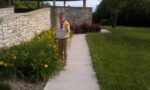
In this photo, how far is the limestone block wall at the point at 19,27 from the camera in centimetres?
1215

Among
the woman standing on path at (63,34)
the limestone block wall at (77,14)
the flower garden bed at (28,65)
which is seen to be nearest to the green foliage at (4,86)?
the flower garden bed at (28,65)

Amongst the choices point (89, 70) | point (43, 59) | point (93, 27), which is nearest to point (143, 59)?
point (89, 70)

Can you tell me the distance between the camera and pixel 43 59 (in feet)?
35.2

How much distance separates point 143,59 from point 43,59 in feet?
16.0

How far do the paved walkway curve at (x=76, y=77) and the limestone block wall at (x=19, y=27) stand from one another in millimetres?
1823

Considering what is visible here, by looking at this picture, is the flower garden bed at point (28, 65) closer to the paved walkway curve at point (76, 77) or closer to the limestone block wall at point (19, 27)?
the paved walkway curve at point (76, 77)

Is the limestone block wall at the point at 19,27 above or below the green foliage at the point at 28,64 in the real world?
above

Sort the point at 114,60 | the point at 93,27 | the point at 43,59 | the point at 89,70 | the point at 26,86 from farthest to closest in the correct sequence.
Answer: the point at 93,27 → the point at 114,60 → the point at 89,70 → the point at 43,59 → the point at 26,86

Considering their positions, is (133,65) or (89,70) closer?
(89,70)

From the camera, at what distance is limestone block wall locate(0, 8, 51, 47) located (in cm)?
1215

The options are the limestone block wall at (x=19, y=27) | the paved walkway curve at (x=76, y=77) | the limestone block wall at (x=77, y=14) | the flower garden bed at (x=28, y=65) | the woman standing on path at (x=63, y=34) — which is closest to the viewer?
the paved walkway curve at (x=76, y=77)

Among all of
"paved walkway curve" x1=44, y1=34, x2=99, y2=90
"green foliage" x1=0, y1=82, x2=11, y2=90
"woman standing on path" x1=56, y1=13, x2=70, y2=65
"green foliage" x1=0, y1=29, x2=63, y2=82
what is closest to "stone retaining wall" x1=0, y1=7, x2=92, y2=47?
"green foliage" x1=0, y1=29, x2=63, y2=82

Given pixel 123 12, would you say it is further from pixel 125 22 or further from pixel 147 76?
pixel 147 76

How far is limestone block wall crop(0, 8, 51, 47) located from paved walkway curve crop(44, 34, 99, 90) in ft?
5.98
